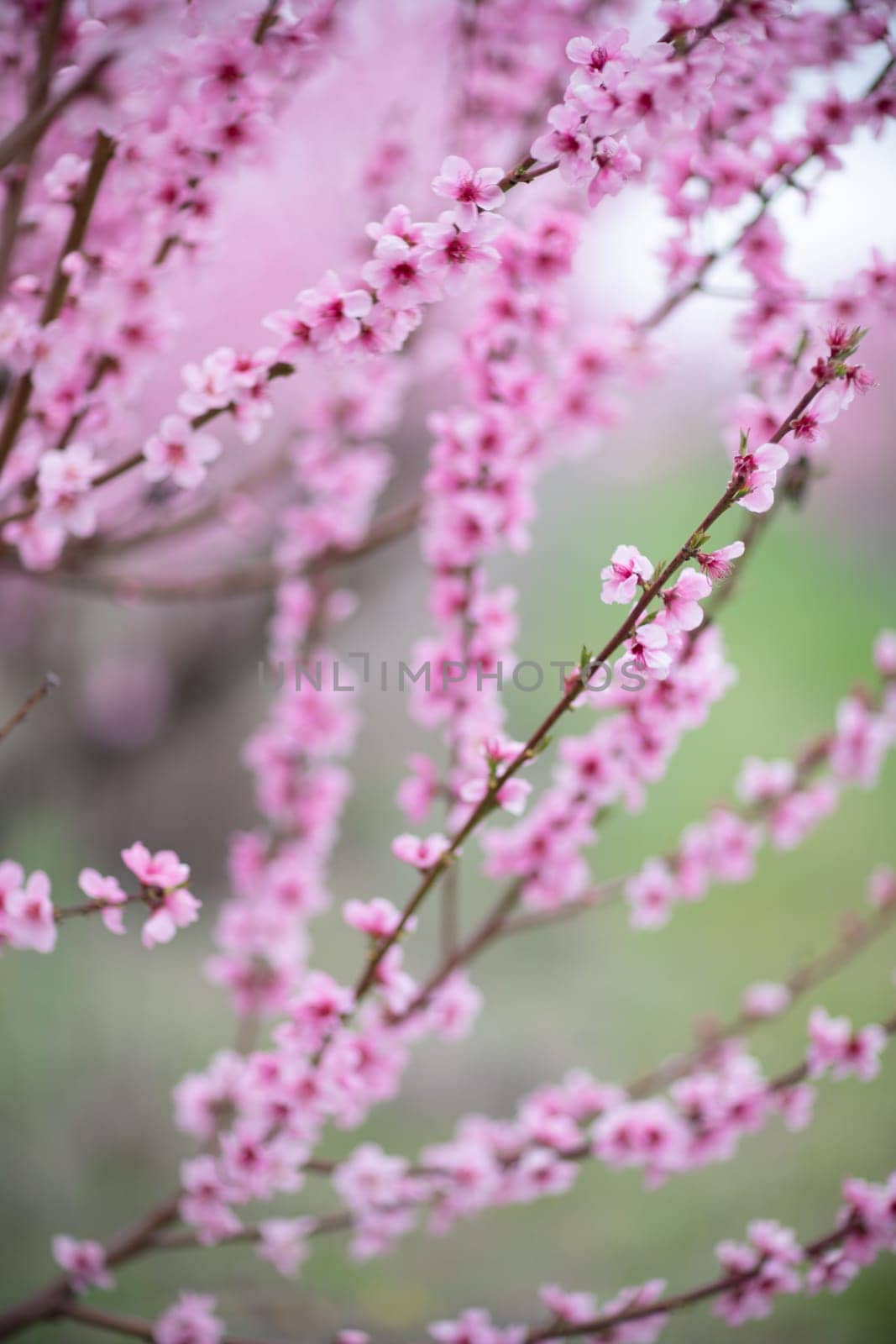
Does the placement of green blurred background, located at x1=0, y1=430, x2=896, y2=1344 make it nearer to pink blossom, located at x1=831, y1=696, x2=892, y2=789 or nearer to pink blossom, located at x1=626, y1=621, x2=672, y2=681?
pink blossom, located at x1=831, y1=696, x2=892, y2=789

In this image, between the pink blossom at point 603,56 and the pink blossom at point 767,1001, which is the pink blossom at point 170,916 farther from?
the pink blossom at point 767,1001

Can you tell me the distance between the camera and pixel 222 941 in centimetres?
150

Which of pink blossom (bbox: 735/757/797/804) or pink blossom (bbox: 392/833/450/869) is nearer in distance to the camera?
pink blossom (bbox: 392/833/450/869)

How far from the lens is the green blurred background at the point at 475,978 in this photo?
2.35 meters

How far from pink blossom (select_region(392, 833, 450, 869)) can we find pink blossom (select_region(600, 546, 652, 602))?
12.1 inches

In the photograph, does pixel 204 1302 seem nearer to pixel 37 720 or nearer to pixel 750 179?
pixel 750 179

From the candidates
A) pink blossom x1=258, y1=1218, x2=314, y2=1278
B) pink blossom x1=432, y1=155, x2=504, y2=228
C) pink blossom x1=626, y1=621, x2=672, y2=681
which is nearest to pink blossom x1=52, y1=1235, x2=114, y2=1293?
pink blossom x1=258, y1=1218, x2=314, y2=1278

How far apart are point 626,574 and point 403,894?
137 inches

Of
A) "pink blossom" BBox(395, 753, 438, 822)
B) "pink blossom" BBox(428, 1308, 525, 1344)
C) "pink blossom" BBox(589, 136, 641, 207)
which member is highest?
"pink blossom" BBox(395, 753, 438, 822)

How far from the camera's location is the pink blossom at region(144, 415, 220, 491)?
95 cm

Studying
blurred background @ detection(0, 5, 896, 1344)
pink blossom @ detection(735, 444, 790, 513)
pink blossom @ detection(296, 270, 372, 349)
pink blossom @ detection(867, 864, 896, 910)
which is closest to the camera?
pink blossom @ detection(735, 444, 790, 513)

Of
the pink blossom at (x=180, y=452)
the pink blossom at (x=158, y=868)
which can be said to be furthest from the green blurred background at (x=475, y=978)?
the pink blossom at (x=158, y=868)

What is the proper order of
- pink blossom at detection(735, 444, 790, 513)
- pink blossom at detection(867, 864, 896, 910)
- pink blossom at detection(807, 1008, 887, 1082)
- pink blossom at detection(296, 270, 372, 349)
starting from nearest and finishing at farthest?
pink blossom at detection(735, 444, 790, 513)
pink blossom at detection(296, 270, 372, 349)
pink blossom at detection(807, 1008, 887, 1082)
pink blossom at detection(867, 864, 896, 910)

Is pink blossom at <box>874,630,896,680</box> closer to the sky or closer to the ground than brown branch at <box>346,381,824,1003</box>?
closer to the sky
